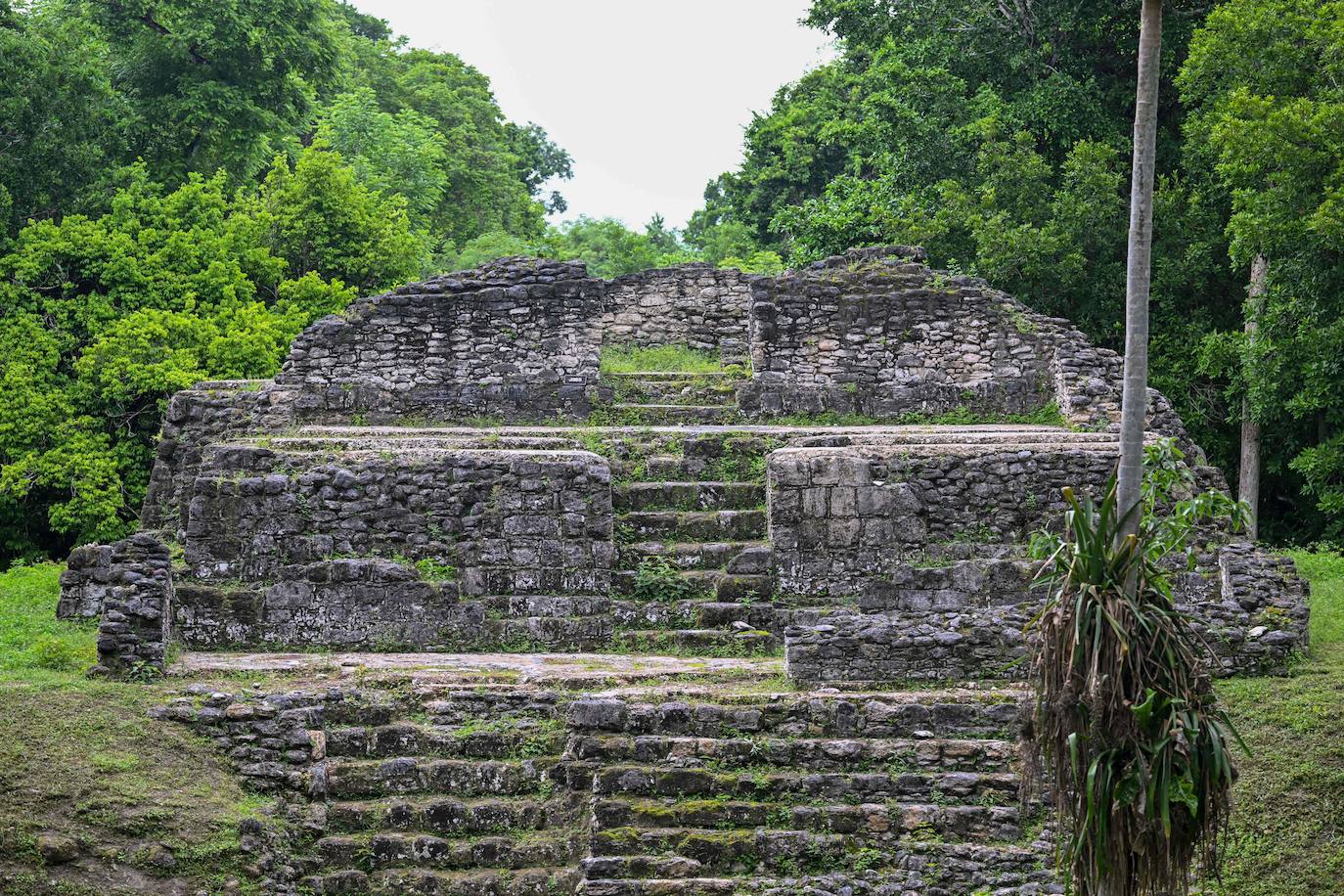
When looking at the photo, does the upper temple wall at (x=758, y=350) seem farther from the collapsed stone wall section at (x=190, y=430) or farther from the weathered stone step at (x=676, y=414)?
the collapsed stone wall section at (x=190, y=430)

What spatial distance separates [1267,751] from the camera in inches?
397

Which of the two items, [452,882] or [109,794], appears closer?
[109,794]

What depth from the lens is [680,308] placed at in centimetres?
1891

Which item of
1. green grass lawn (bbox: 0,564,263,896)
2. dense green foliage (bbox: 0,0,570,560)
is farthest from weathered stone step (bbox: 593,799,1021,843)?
dense green foliage (bbox: 0,0,570,560)

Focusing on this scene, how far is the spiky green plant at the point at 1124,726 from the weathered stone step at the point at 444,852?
3.32 metres

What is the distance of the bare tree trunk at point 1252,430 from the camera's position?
18250 mm

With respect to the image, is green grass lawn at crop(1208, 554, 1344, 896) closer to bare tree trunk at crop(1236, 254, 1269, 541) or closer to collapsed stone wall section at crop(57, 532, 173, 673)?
collapsed stone wall section at crop(57, 532, 173, 673)

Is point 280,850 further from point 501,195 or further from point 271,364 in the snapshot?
point 501,195

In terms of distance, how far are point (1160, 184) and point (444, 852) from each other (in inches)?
566

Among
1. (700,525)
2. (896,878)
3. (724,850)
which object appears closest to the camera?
(896,878)

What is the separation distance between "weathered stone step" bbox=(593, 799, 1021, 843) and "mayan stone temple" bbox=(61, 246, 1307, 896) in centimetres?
2

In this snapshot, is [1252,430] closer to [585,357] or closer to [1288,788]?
[585,357]

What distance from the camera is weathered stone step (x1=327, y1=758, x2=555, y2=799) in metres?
10.2

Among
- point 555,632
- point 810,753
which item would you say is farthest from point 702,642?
point 810,753
